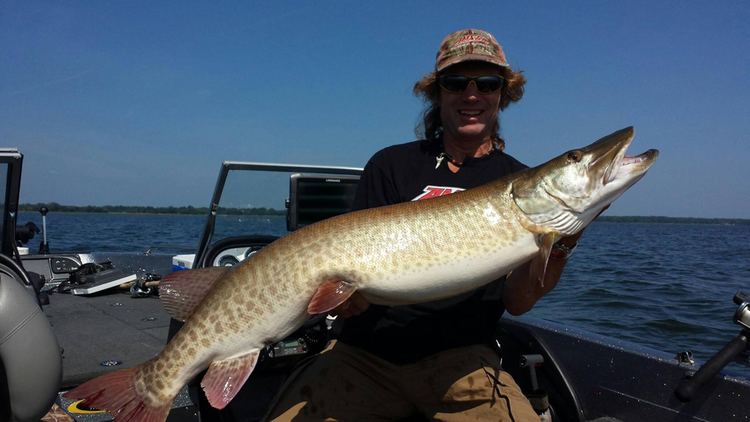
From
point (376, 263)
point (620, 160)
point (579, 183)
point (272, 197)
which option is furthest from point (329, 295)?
point (272, 197)

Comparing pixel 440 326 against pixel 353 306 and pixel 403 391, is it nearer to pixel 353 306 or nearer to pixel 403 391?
pixel 403 391

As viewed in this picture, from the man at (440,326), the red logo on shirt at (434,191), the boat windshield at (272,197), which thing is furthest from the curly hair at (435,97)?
the boat windshield at (272,197)

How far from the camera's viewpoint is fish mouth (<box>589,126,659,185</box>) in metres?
2.33

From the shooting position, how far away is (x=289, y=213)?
4711 mm

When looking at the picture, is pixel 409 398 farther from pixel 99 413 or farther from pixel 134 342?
pixel 134 342

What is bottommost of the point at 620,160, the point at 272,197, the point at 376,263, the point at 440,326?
the point at 440,326

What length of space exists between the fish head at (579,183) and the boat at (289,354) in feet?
4.60

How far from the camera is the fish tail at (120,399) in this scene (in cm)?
240

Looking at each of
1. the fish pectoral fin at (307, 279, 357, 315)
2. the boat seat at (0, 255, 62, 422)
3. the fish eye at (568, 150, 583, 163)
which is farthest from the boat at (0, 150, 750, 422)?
the fish eye at (568, 150, 583, 163)

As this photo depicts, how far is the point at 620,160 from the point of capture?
234 centimetres

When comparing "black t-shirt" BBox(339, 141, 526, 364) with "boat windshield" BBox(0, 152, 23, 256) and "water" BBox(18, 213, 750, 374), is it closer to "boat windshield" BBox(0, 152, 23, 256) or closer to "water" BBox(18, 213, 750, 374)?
"water" BBox(18, 213, 750, 374)

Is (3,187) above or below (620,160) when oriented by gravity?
above

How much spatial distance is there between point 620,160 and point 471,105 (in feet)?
3.49

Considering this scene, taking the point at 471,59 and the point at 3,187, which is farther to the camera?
the point at 3,187
